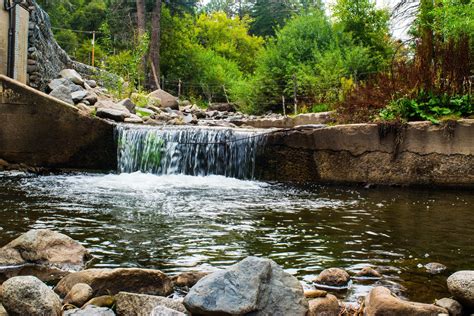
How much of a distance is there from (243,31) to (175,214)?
39.1 meters

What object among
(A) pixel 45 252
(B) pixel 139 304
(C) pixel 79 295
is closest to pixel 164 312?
(B) pixel 139 304

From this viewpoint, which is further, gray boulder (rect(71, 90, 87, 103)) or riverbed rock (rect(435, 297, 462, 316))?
gray boulder (rect(71, 90, 87, 103))

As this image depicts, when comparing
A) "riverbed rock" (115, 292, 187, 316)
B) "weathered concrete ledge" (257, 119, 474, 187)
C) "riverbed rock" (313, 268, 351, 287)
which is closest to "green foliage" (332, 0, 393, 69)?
"weathered concrete ledge" (257, 119, 474, 187)

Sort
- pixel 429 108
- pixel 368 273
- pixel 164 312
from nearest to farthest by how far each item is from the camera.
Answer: pixel 164 312
pixel 368 273
pixel 429 108

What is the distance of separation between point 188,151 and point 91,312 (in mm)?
8513

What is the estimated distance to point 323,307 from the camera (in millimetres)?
3055

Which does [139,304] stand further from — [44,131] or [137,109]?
[137,109]

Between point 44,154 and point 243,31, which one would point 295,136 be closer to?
point 44,154

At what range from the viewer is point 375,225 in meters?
5.88

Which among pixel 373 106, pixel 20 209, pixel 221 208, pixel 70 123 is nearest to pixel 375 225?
pixel 221 208

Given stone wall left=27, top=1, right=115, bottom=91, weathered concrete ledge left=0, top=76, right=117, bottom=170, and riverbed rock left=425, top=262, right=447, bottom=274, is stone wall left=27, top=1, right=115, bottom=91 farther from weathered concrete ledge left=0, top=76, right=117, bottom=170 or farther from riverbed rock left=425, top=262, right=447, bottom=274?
riverbed rock left=425, top=262, right=447, bottom=274

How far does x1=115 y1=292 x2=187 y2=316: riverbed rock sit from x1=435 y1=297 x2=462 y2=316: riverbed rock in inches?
63.1

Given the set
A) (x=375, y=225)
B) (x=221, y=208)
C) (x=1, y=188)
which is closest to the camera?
(x=375, y=225)

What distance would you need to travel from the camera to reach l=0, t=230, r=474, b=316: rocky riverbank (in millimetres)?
2816
